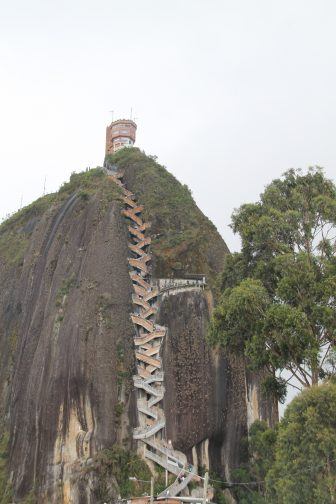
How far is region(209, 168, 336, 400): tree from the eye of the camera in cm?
1605

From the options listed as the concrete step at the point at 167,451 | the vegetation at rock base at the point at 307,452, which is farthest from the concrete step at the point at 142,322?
the vegetation at rock base at the point at 307,452

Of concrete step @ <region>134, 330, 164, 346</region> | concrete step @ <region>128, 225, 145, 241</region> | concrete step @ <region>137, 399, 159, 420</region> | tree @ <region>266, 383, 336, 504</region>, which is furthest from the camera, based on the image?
concrete step @ <region>128, 225, 145, 241</region>

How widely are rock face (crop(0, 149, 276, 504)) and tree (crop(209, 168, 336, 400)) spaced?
7.41 m

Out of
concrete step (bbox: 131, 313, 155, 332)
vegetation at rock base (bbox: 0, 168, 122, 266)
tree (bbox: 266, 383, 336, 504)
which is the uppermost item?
→ vegetation at rock base (bbox: 0, 168, 122, 266)

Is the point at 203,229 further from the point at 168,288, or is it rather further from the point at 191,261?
the point at 168,288

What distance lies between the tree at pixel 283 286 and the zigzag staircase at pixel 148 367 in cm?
730

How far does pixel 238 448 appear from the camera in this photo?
83.4ft

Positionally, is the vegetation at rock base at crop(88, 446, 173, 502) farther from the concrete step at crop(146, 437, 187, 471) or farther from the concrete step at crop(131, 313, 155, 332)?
the concrete step at crop(131, 313, 155, 332)

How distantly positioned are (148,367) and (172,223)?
9564 millimetres

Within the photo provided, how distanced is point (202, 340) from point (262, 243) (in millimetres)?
9501

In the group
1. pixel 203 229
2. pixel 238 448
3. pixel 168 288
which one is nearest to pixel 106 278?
pixel 168 288

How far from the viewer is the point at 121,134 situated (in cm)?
5503

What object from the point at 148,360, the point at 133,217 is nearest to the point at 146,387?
the point at 148,360

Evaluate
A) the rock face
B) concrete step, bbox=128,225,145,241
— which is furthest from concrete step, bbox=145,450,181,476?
concrete step, bbox=128,225,145,241
